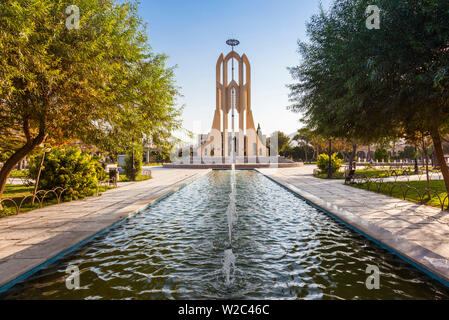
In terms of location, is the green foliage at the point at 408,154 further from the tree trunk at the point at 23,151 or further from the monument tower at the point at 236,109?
the tree trunk at the point at 23,151

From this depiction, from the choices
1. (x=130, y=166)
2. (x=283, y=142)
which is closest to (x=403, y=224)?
(x=130, y=166)

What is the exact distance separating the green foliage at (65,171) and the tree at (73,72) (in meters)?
1.84

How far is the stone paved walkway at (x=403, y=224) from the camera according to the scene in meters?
4.25

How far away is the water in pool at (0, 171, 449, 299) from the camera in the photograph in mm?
3473

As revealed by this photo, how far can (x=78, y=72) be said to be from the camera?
5.67 metres

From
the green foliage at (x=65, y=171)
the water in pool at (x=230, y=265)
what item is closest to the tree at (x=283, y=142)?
the green foliage at (x=65, y=171)

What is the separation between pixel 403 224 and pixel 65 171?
36.9ft

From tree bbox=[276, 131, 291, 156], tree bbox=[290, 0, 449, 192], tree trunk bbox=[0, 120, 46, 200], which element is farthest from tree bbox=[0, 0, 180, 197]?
tree bbox=[276, 131, 291, 156]

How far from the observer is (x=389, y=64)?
18.3ft

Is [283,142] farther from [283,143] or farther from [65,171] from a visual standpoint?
[65,171]

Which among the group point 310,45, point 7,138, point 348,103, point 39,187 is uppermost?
point 310,45
